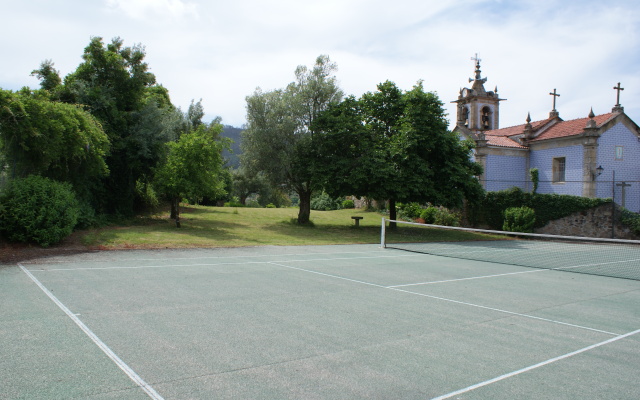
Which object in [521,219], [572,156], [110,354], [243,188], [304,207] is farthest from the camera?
[243,188]

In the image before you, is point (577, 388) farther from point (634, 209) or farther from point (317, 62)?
point (634, 209)

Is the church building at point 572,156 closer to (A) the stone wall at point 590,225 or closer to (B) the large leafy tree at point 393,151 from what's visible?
(A) the stone wall at point 590,225

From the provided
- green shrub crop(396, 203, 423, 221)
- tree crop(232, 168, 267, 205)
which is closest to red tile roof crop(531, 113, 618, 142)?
green shrub crop(396, 203, 423, 221)

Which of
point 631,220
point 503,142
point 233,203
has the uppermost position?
point 503,142

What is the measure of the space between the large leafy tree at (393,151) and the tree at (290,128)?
134cm

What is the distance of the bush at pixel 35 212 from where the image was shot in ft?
45.3

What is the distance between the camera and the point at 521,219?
2772cm

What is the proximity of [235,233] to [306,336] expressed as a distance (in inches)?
651

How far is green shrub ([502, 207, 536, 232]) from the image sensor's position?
2769 cm

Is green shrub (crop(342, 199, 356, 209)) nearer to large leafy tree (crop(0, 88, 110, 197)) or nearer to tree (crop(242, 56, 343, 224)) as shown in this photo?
tree (crop(242, 56, 343, 224))

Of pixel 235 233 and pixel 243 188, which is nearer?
pixel 235 233

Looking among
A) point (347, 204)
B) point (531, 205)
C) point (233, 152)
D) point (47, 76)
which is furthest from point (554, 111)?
point (47, 76)

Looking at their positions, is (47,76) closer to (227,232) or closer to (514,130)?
(227,232)

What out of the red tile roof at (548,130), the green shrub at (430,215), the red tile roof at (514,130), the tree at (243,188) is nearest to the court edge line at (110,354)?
the green shrub at (430,215)
